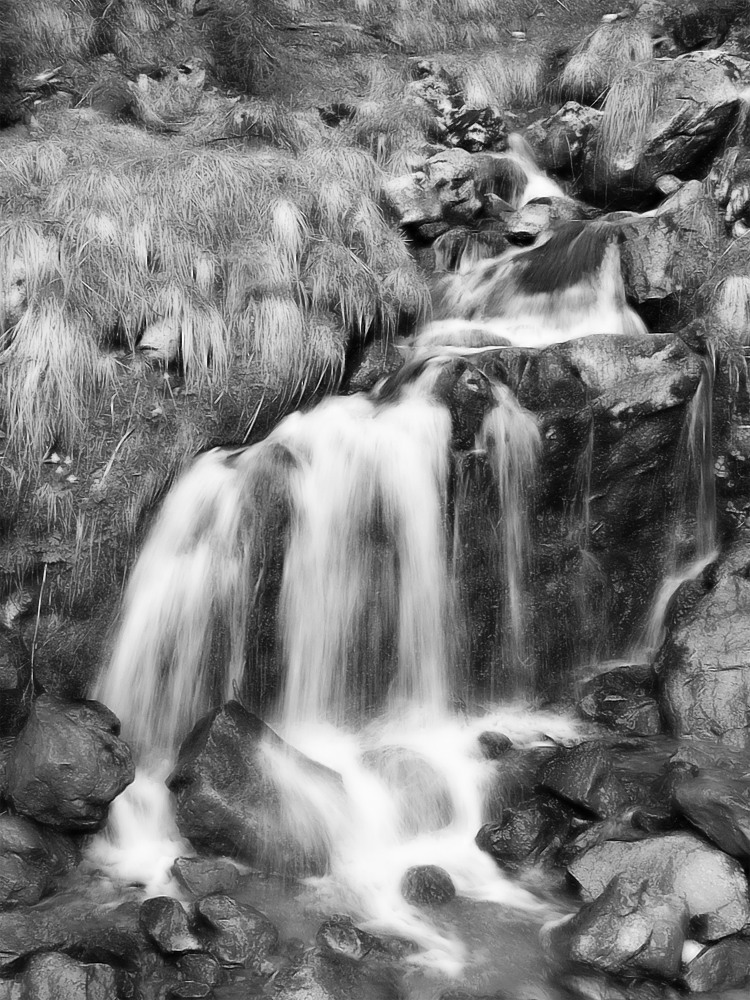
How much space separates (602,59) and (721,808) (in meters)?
9.95

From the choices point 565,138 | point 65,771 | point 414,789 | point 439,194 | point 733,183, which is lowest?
point 414,789

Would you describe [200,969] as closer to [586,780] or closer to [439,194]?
[586,780]

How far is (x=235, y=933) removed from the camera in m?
4.32

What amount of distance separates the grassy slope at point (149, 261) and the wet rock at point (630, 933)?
3720mm

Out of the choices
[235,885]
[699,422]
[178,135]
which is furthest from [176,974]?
[178,135]

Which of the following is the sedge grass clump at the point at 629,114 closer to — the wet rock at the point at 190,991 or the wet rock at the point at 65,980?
the wet rock at the point at 190,991

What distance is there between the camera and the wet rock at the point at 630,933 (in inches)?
158

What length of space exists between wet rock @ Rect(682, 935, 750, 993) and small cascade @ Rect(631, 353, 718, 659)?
2.97 metres

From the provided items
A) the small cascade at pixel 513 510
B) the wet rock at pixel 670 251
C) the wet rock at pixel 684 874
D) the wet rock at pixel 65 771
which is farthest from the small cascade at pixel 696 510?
the wet rock at pixel 65 771

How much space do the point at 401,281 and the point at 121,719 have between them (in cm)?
445

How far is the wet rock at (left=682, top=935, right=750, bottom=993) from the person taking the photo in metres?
4.04

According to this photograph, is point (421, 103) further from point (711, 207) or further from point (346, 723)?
point (346, 723)

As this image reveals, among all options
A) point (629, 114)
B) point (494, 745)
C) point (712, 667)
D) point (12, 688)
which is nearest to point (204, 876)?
point (12, 688)

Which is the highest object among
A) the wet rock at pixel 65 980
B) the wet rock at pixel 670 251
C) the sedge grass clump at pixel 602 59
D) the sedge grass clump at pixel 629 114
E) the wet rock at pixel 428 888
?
the sedge grass clump at pixel 602 59
